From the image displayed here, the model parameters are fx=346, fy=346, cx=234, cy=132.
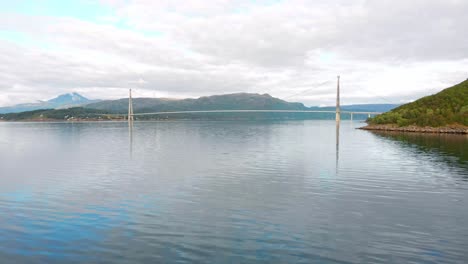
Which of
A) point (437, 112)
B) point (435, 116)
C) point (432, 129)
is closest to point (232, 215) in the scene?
point (432, 129)

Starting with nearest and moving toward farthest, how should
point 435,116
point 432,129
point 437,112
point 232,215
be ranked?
point 232,215, point 432,129, point 435,116, point 437,112

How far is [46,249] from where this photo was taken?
448 inches

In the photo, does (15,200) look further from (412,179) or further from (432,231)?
(412,179)

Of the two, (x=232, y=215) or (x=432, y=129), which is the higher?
(x=432, y=129)

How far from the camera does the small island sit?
93625 millimetres

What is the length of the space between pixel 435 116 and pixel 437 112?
22.0ft

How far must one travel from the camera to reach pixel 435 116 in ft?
331

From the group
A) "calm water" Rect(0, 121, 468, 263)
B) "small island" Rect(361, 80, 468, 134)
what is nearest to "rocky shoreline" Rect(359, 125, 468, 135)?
"small island" Rect(361, 80, 468, 134)

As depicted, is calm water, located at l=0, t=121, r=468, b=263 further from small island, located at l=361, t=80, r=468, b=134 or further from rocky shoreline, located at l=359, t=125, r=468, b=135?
small island, located at l=361, t=80, r=468, b=134

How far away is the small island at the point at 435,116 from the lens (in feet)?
307

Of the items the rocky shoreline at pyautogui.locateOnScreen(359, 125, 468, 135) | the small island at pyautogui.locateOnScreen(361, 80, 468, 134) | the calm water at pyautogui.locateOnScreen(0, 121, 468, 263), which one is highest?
the small island at pyautogui.locateOnScreen(361, 80, 468, 134)

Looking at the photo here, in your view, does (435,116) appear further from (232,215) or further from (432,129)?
(232,215)

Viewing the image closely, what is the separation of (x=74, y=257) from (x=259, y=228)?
6.63 m

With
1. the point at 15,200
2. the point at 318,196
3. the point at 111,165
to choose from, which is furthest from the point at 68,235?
the point at 111,165
